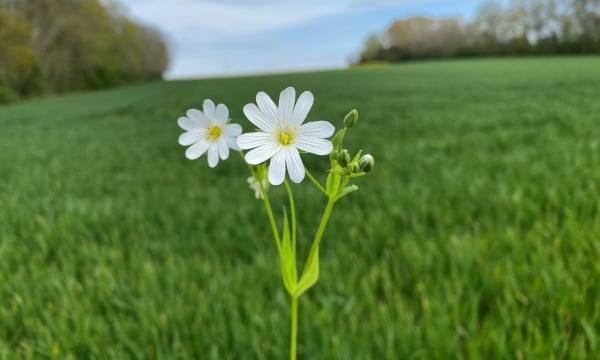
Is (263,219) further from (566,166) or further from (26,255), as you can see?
(566,166)

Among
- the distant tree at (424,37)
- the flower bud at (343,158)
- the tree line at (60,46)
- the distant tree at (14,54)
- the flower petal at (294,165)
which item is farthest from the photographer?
the distant tree at (424,37)

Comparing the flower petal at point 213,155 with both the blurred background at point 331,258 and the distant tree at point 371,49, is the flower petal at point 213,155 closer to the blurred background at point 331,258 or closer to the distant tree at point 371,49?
the blurred background at point 331,258

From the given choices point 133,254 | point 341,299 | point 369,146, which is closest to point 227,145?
point 341,299

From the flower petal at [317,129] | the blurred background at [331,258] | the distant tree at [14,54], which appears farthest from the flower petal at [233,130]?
the distant tree at [14,54]

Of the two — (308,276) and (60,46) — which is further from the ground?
(60,46)

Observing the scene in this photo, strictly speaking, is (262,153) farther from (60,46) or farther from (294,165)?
(60,46)

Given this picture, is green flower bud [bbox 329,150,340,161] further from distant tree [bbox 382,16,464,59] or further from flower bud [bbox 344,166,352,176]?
distant tree [bbox 382,16,464,59]

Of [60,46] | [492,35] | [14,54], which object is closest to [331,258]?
[14,54]
